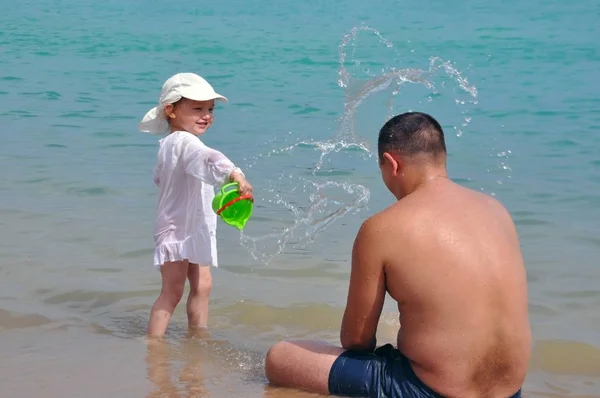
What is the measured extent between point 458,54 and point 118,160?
13230 mm

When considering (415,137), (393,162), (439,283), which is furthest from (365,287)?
(415,137)

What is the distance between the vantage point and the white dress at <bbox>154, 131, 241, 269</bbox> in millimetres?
4383

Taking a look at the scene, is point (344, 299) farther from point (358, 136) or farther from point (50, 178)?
point (50, 178)

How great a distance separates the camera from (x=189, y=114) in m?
4.47

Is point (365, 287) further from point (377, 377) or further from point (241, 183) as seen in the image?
point (241, 183)

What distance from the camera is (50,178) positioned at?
27.0 feet

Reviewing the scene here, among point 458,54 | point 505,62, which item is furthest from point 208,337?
point 458,54

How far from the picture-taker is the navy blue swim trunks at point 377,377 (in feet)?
10.8

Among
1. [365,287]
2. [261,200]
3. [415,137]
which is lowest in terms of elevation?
[261,200]

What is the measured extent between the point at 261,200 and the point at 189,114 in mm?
3171

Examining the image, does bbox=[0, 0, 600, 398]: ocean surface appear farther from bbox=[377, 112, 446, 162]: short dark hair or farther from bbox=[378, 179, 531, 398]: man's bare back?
bbox=[377, 112, 446, 162]: short dark hair

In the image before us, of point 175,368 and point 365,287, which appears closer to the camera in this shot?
point 365,287

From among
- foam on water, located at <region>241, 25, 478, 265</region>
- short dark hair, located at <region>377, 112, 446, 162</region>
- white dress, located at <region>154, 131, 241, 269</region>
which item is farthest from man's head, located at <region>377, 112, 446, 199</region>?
foam on water, located at <region>241, 25, 478, 265</region>

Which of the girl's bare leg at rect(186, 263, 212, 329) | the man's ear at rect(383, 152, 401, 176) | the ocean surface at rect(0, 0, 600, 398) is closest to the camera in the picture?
the man's ear at rect(383, 152, 401, 176)
